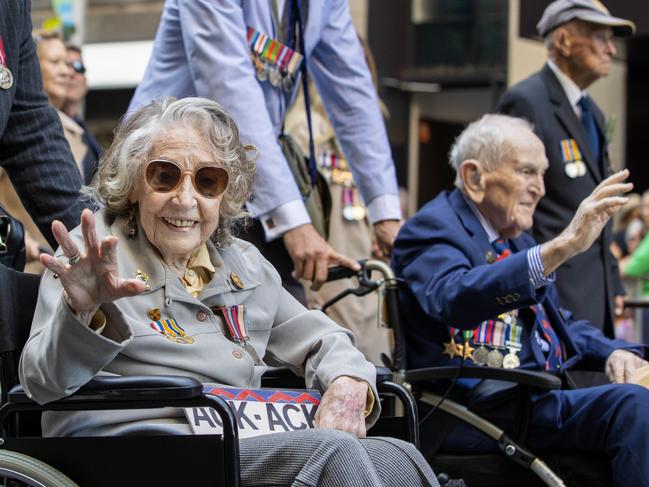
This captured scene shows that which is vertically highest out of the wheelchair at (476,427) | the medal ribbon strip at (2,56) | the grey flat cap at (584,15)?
the medal ribbon strip at (2,56)

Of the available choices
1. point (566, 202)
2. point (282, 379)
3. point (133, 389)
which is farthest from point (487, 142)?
point (133, 389)

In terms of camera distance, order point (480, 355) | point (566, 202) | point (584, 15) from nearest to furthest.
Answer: point (480, 355), point (566, 202), point (584, 15)

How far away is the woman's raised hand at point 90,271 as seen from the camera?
2.60 m

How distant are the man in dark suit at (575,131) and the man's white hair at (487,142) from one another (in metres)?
1.03

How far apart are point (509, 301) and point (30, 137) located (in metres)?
1.51

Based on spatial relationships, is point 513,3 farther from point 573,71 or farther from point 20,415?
point 20,415

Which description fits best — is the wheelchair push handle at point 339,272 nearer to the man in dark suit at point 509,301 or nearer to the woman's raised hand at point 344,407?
the man in dark suit at point 509,301

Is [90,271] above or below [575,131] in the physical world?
above

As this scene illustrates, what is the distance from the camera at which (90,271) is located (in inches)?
104

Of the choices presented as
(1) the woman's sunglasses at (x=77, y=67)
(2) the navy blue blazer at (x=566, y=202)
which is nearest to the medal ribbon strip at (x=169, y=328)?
(2) the navy blue blazer at (x=566, y=202)

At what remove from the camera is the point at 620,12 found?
A: 21.2 ft

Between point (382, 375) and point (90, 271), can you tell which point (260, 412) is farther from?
point (90, 271)

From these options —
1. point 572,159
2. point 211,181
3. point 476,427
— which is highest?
point 211,181

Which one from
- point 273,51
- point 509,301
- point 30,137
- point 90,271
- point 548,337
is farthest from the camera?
point 273,51
